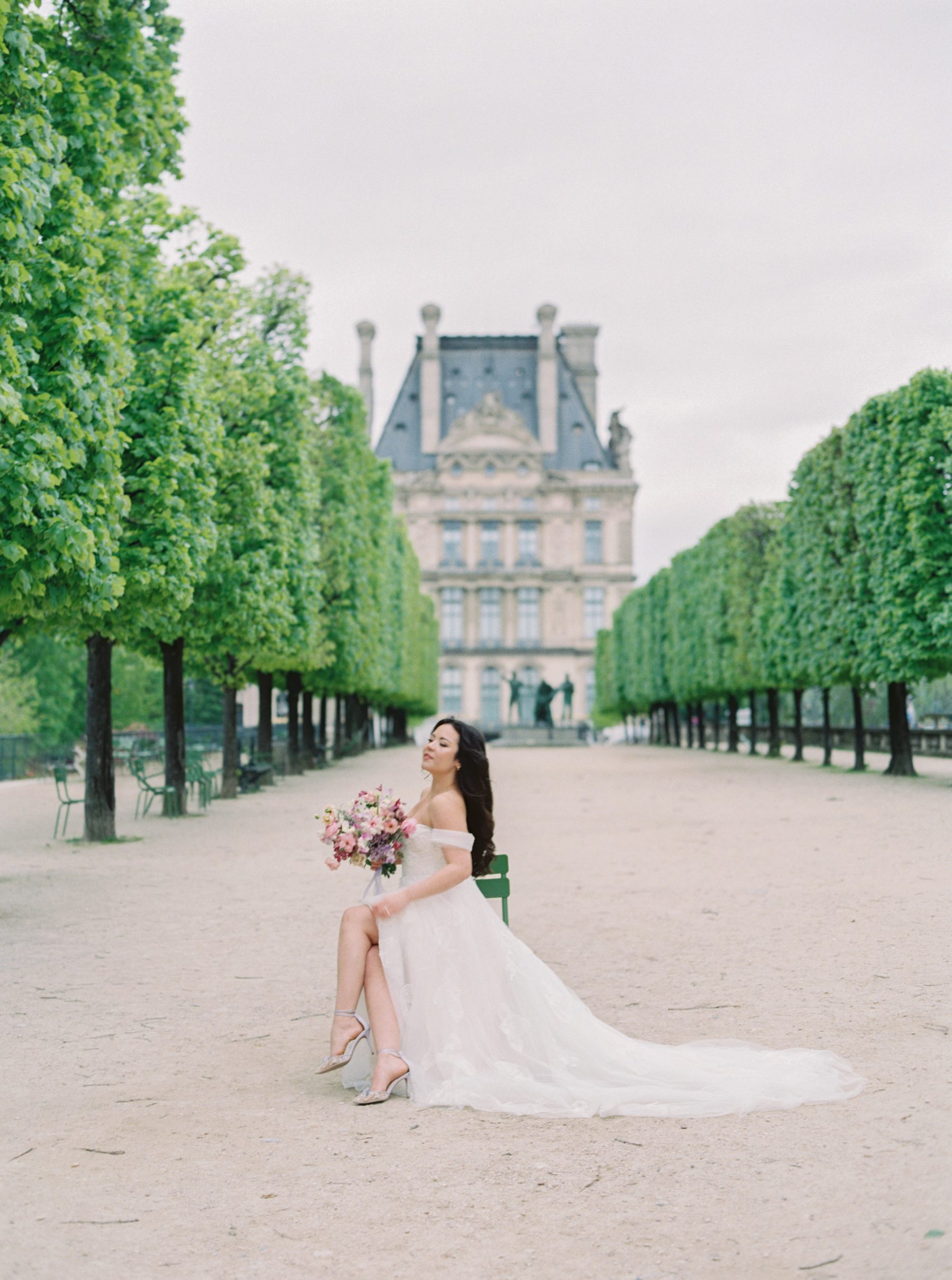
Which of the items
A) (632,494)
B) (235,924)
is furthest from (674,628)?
(632,494)

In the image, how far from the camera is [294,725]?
28625mm

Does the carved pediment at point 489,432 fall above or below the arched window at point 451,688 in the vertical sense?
above

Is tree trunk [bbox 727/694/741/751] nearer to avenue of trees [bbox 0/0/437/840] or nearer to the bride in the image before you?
avenue of trees [bbox 0/0/437/840]

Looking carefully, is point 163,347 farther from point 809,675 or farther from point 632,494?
point 632,494

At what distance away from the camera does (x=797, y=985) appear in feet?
21.4

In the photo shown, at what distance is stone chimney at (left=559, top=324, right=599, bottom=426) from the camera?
101m

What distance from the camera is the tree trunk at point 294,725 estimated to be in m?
27.8

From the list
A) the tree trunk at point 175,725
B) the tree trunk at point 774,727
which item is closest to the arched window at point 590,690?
the tree trunk at point 774,727

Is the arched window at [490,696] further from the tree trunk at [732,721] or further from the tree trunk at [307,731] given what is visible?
the tree trunk at [307,731]

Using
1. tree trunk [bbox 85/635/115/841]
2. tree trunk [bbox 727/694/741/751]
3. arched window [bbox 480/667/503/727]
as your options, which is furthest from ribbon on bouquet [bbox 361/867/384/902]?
arched window [bbox 480/667/503/727]

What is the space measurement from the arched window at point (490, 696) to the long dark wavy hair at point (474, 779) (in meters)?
83.3

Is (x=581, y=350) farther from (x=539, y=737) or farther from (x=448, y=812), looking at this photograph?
(x=448, y=812)

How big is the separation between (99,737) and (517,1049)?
9.69 metres

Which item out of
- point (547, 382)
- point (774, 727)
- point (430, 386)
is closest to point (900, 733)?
point (774, 727)
